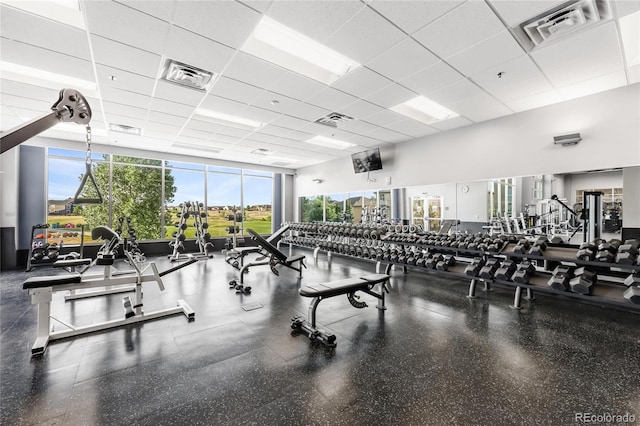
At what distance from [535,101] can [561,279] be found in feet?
8.44

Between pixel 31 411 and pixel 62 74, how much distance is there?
3.68 meters

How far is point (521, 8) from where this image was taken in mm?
2184

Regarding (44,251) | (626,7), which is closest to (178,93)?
(44,251)

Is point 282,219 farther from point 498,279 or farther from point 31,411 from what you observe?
point 31,411

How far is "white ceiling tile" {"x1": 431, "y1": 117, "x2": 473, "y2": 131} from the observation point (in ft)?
→ 15.4

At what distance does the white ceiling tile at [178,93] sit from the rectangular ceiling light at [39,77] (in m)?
0.83

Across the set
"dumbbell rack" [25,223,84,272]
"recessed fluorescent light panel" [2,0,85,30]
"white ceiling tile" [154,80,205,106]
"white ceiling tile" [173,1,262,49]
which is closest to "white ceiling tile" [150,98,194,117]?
"white ceiling tile" [154,80,205,106]

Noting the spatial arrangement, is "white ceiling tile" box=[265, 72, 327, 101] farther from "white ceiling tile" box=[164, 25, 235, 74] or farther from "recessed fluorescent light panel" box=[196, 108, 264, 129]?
"recessed fluorescent light panel" box=[196, 108, 264, 129]

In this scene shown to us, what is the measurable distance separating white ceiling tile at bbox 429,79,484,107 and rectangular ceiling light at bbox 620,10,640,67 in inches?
50.4

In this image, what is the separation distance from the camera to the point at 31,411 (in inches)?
65.4

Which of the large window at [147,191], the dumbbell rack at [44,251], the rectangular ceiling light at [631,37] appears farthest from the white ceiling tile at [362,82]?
the dumbbell rack at [44,251]

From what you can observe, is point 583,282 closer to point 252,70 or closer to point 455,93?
point 455,93

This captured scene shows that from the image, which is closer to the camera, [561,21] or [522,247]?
[561,21]

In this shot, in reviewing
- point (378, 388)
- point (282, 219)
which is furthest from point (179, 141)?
point (378, 388)
